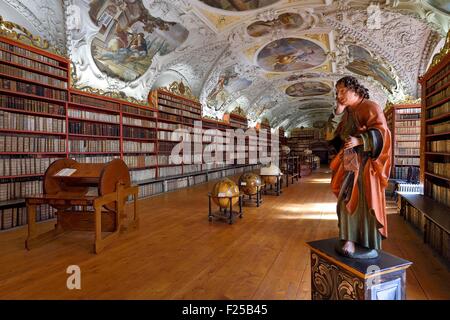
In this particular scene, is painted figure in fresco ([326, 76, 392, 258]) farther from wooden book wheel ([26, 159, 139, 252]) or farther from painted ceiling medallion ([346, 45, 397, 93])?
painted ceiling medallion ([346, 45, 397, 93])

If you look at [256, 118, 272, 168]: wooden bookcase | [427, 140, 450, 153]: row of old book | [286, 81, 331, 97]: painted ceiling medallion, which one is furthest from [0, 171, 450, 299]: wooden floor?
[256, 118, 272, 168]: wooden bookcase

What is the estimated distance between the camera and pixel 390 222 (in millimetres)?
6027

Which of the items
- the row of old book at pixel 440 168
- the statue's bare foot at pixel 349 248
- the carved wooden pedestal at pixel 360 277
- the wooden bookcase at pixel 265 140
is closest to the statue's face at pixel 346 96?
the statue's bare foot at pixel 349 248

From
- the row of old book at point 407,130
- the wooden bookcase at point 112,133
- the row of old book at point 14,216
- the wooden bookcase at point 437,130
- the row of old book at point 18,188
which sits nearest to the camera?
the wooden bookcase at point 437,130

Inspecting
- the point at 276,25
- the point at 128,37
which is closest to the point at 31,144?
the point at 128,37

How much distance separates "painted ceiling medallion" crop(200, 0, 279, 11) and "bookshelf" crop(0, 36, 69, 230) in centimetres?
466

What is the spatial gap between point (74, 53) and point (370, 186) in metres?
8.03

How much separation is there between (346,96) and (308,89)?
18636 mm

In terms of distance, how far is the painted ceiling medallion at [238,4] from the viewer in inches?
319

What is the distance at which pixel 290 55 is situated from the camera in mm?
12688

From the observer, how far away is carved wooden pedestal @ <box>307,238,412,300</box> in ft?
6.02

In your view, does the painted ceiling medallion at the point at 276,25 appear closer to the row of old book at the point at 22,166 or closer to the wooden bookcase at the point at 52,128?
the wooden bookcase at the point at 52,128

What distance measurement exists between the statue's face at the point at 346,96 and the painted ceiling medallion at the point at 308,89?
16.8 m
